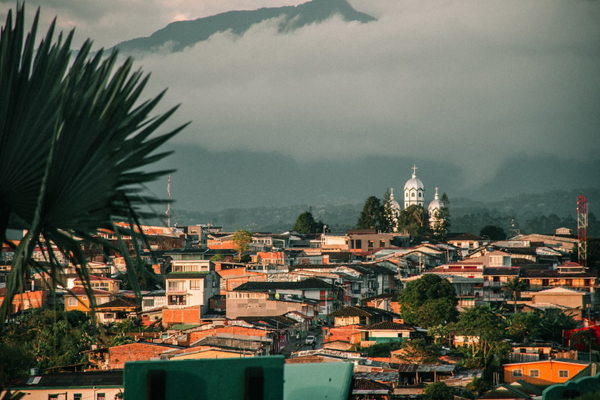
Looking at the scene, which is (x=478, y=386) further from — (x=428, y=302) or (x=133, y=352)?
(x=428, y=302)

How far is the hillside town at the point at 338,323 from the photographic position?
24.6m

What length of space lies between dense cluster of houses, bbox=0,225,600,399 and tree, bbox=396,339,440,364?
0.41 meters

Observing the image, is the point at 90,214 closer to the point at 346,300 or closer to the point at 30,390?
the point at 30,390

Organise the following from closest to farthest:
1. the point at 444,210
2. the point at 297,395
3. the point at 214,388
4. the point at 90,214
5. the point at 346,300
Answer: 1. the point at 90,214
2. the point at 214,388
3. the point at 297,395
4. the point at 346,300
5. the point at 444,210

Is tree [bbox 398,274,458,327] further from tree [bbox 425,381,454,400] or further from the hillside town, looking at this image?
tree [bbox 425,381,454,400]

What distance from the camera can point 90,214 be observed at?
15.5ft

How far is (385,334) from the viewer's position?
112 feet

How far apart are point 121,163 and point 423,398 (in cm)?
2126

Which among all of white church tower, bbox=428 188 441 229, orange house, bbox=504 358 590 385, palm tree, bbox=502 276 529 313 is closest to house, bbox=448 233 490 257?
white church tower, bbox=428 188 441 229

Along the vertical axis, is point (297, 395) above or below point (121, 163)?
below

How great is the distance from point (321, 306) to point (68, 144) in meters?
39.9

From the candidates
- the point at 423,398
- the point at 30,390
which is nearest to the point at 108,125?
the point at 30,390

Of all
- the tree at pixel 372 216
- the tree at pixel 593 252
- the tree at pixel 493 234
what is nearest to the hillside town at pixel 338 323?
the tree at pixel 593 252

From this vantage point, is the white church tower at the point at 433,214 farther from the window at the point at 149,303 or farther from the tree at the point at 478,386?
the tree at the point at 478,386
